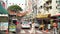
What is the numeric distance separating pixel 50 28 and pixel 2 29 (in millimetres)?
13889

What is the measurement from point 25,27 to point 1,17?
53.1 ft

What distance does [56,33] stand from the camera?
20078 mm

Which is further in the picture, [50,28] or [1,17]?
[50,28]

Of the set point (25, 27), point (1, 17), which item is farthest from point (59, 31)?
point (25, 27)

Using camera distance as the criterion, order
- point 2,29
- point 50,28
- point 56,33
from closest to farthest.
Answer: point 2,29 < point 56,33 < point 50,28

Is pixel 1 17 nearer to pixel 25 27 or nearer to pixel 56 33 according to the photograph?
pixel 56 33

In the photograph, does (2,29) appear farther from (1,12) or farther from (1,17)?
(1,12)

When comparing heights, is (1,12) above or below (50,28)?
above

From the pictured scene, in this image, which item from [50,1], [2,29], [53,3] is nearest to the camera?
[2,29]

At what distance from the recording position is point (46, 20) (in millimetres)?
40250

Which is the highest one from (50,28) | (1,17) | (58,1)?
(58,1)

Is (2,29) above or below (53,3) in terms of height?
below

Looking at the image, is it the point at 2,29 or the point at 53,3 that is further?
the point at 53,3

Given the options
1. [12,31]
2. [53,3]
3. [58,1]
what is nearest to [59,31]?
[12,31]
